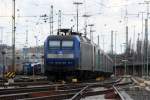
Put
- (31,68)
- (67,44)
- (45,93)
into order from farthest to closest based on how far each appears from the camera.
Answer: (31,68) < (67,44) < (45,93)

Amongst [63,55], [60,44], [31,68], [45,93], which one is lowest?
Answer: [45,93]

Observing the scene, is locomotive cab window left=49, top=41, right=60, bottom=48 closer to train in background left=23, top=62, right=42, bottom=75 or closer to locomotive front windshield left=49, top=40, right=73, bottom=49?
locomotive front windshield left=49, top=40, right=73, bottom=49

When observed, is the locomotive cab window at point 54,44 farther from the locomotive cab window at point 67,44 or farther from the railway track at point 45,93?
the railway track at point 45,93

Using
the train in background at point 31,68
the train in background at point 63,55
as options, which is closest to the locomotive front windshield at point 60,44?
the train in background at point 63,55

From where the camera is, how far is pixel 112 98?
82.8 ft

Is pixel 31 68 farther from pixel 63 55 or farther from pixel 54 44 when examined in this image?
pixel 63 55

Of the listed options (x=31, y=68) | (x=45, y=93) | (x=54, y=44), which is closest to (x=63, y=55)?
(x=54, y=44)

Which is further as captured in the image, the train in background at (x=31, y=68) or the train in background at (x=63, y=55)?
the train in background at (x=31, y=68)

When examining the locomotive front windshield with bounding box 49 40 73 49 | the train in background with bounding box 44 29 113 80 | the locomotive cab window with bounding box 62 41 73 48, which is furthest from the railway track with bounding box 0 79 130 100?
the locomotive cab window with bounding box 62 41 73 48

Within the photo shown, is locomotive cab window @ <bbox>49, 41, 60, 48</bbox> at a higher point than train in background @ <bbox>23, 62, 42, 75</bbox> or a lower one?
higher

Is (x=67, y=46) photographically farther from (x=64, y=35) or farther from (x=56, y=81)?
(x=56, y=81)

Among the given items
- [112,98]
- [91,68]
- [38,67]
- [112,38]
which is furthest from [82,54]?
[112,38]

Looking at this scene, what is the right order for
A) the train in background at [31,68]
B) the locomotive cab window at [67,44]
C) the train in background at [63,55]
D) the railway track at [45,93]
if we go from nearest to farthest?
the railway track at [45,93]
the train in background at [63,55]
the locomotive cab window at [67,44]
the train in background at [31,68]

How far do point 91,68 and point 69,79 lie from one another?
4385 millimetres
